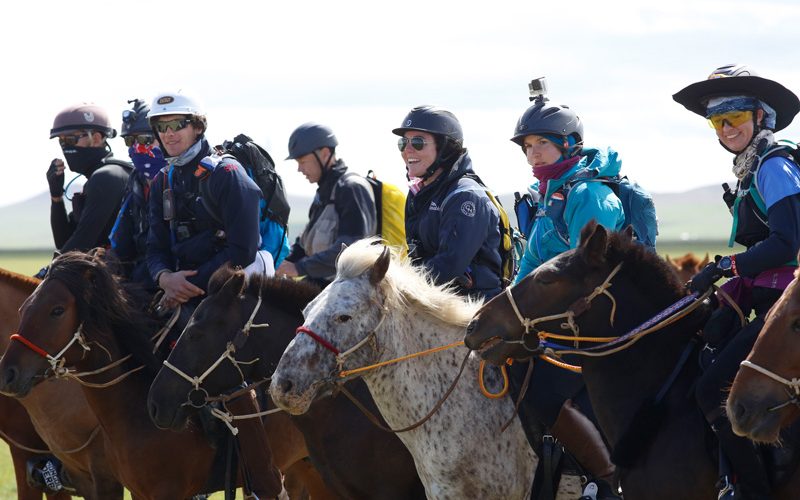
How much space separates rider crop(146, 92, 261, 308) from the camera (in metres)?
8.64

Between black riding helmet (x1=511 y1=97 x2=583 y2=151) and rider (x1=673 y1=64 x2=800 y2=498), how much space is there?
3.61 feet

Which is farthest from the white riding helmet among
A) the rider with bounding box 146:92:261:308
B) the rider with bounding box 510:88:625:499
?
the rider with bounding box 510:88:625:499

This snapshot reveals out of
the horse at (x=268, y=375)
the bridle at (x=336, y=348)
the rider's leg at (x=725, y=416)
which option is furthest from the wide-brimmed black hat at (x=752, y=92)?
the horse at (x=268, y=375)

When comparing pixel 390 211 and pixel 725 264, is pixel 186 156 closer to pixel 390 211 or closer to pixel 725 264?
pixel 390 211

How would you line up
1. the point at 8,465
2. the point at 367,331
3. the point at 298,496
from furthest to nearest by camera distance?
the point at 8,465, the point at 298,496, the point at 367,331

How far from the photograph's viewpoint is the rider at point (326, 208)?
1126cm

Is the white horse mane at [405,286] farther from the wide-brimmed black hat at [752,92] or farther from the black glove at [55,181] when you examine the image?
the black glove at [55,181]

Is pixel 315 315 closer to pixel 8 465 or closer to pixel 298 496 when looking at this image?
pixel 298 496

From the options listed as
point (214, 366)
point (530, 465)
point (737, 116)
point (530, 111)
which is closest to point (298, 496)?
point (214, 366)

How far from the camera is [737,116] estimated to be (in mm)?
6516

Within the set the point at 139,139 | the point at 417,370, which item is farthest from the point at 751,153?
the point at 139,139

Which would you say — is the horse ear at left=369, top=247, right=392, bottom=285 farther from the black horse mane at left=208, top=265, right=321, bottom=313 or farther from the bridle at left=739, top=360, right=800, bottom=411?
the bridle at left=739, top=360, right=800, bottom=411

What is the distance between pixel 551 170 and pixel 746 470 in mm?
2776

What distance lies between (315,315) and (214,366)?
4.11 feet
